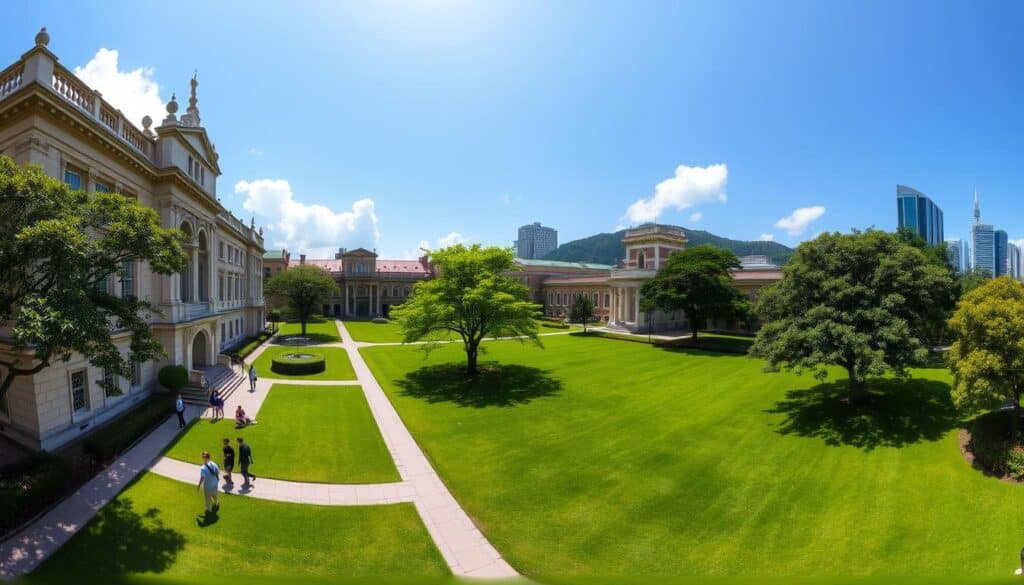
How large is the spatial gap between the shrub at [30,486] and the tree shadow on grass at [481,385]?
1413 centimetres

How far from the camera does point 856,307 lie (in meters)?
18.4

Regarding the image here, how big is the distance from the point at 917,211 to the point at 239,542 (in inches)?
8825

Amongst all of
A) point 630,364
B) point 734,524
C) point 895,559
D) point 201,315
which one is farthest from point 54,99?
point 630,364

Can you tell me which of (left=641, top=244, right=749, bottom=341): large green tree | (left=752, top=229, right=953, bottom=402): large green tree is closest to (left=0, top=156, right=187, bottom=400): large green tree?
(left=752, top=229, right=953, bottom=402): large green tree

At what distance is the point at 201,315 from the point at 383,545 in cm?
2280

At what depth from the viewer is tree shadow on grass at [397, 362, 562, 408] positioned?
24.0 metres

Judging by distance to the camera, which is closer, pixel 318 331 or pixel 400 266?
pixel 318 331

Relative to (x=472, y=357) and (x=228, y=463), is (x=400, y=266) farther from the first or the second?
(x=228, y=463)

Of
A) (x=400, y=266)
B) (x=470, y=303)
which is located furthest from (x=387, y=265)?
(x=470, y=303)

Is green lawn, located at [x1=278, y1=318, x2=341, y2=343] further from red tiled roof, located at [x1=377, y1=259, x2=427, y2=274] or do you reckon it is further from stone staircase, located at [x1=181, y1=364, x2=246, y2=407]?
red tiled roof, located at [x1=377, y1=259, x2=427, y2=274]

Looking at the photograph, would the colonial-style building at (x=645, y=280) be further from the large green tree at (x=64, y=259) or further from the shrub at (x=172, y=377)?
the large green tree at (x=64, y=259)

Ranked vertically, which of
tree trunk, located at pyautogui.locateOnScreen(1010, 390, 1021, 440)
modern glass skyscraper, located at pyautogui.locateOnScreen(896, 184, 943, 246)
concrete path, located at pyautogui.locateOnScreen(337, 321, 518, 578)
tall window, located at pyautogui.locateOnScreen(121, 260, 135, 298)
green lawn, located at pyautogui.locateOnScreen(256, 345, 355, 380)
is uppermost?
modern glass skyscraper, located at pyautogui.locateOnScreen(896, 184, 943, 246)

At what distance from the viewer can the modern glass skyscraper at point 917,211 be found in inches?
6540

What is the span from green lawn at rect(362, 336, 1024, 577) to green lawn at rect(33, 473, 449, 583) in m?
2.21
